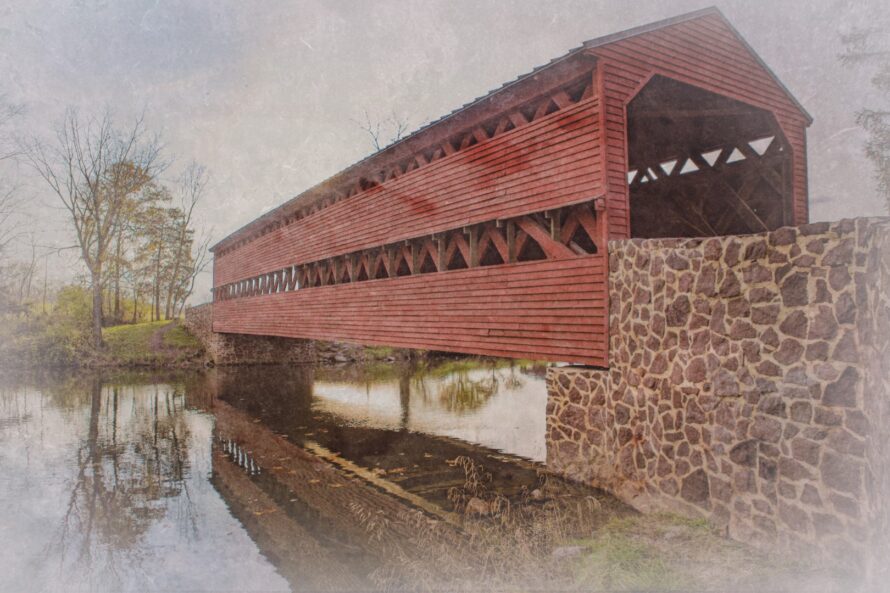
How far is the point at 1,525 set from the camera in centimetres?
666

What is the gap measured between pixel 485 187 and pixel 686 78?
3484mm

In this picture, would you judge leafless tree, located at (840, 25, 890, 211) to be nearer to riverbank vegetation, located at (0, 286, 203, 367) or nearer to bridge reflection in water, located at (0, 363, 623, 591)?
bridge reflection in water, located at (0, 363, 623, 591)

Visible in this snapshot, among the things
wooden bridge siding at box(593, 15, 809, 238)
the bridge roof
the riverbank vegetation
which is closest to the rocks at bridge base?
wooden bridge siding at box(593, 15, 809, 238)

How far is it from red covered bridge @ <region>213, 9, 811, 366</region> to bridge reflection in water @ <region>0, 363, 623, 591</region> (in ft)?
7.02

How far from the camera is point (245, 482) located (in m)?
8.34

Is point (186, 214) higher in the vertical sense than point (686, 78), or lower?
higher

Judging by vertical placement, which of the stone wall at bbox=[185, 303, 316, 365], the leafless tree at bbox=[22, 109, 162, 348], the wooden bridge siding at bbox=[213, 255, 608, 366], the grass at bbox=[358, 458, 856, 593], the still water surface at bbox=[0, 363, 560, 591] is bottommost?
the still water surface at bbox=[0, 363, 560, 591]

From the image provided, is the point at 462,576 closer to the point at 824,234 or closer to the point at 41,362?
the point at 824,234

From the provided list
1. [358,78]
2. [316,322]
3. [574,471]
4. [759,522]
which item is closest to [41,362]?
[316,322]

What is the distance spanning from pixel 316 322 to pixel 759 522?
1272 cm

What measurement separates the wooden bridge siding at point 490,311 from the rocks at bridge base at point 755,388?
453mm

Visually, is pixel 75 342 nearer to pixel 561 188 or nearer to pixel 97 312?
pixel 97 312

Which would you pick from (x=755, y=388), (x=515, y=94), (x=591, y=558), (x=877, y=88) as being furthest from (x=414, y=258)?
(x=877, y=88)

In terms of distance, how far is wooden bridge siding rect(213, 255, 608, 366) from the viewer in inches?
297
